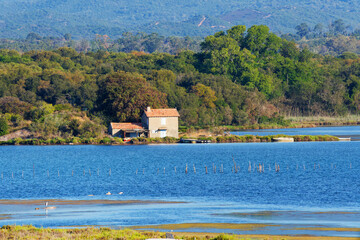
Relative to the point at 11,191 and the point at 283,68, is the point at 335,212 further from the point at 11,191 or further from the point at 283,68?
the point at 283,68

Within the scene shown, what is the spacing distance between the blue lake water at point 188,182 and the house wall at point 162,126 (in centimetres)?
507

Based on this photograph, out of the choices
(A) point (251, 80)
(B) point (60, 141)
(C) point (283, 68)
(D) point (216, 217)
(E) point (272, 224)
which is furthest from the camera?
(C) point (283, 68)

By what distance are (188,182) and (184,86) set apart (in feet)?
272

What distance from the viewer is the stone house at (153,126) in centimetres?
9244

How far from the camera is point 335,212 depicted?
32.2 m

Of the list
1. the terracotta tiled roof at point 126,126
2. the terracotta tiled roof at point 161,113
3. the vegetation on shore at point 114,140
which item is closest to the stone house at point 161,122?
the terracotta tiled roof at point 161,113

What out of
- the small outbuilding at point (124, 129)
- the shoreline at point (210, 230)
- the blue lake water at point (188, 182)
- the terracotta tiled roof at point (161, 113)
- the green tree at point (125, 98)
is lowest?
the blue lake water at point (188, 182)

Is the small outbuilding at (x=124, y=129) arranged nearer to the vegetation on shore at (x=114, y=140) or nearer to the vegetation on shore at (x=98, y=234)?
the vegetation on shore at (x=114, y=140)

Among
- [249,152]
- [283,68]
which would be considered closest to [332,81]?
[283,68]

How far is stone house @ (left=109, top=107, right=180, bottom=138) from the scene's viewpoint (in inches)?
3639

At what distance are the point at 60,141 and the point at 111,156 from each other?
20.2m

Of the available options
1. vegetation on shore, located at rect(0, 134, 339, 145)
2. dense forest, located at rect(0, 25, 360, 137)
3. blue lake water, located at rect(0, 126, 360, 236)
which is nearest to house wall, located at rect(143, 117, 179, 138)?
vegetation on shore, located at rect(0, 134, 339, 145)

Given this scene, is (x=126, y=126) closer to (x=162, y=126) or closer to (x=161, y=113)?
(x=162, y=126)

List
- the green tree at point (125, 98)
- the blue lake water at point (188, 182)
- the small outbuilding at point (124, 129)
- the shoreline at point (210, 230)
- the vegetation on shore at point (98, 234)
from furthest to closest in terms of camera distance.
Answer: the green tree at point (125, 98)
the small outbuilding at point (124, 129)
the blue lake water at point (188, 182)
the shoreline at point (210, 230)
the vegetation on shore at point (98, 234)
